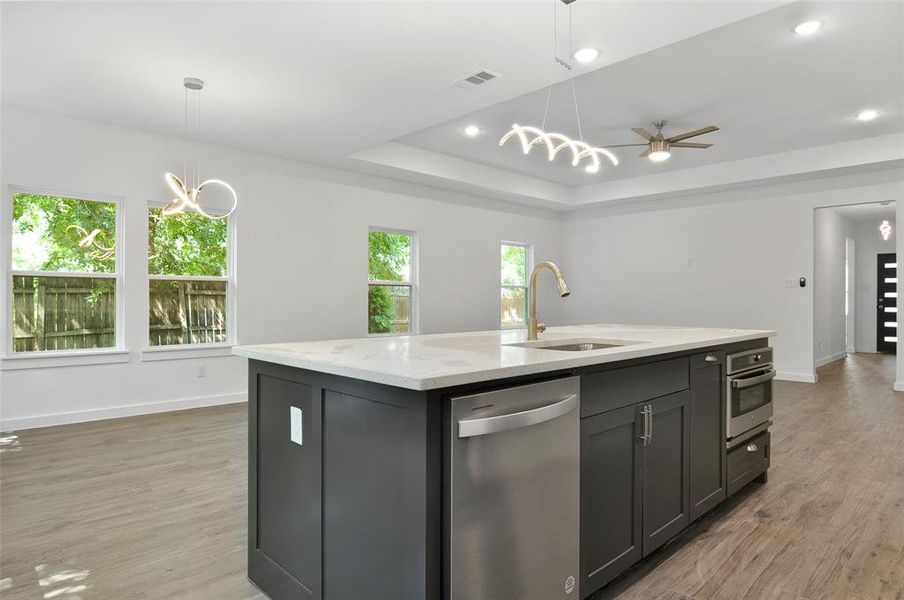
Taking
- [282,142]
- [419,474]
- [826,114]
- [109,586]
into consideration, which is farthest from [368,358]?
[826,114]

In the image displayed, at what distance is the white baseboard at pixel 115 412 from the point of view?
14.1ft

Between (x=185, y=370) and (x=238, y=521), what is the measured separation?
3.06m

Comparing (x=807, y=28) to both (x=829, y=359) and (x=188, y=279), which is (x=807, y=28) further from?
(x=829, y=359)

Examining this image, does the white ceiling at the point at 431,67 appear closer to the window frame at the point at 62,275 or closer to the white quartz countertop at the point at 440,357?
the window frame at the point at 62,275

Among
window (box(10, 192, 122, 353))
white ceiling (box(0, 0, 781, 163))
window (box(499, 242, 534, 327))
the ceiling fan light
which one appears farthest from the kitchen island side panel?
window (box(499, 242, 534, 327))

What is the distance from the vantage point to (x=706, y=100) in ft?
15.6

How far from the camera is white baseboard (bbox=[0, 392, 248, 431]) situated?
4305mm

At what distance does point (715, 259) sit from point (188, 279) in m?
6.86

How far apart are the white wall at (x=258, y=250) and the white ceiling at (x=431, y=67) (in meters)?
0.31

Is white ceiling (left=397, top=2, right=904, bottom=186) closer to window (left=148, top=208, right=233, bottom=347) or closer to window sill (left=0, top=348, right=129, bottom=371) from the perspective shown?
window (left=148, top=208, right=233, bottom=347)

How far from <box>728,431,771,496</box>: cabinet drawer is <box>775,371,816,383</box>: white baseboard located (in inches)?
180

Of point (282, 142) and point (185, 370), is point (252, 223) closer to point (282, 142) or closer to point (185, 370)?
point (282, 142)

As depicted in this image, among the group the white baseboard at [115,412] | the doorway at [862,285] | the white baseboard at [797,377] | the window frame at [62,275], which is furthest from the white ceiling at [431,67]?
the doorway at [862,285]

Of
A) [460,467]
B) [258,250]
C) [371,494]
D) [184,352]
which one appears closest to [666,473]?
[460,467]
